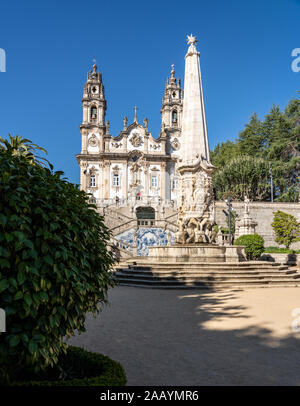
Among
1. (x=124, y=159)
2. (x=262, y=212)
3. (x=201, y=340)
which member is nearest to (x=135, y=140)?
(x=124, y=159)

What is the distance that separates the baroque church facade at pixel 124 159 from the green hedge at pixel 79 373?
Result: 41476mm

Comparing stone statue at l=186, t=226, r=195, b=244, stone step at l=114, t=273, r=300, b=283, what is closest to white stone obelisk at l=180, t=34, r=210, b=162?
stone statue at l=186, t=226, r=195, b=244

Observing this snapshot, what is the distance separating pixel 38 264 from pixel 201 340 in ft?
11.1

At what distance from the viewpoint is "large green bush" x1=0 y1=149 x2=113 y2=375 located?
247cm

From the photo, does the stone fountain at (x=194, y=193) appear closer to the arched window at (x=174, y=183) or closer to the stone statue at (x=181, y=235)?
the stone statue at (x=181, y=235)

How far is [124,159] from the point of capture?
155 feet

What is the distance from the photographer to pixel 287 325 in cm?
580

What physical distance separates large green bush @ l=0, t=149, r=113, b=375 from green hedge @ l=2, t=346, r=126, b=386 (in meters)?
0.20

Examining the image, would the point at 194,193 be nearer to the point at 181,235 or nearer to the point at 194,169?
the point at 194,169
